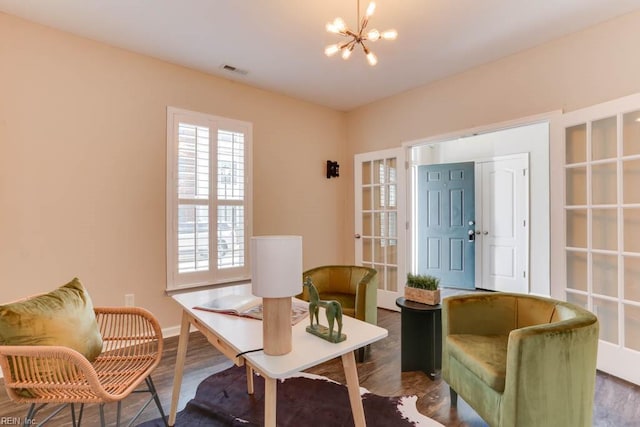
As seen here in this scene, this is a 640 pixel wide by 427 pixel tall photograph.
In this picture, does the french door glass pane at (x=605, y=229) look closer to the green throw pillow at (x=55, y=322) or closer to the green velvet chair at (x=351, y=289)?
the green velvet chair at (x=351, y=289)

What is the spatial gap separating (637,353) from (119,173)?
14.0ft

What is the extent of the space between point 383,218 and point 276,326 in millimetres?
3062

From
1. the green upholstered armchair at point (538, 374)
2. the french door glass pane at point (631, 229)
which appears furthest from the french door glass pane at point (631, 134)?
the green upholstered armchair at point (538, 374)

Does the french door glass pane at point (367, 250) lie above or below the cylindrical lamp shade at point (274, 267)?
below

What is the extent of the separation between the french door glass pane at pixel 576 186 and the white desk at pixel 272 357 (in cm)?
223

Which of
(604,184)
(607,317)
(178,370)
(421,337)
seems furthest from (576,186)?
(178,370)

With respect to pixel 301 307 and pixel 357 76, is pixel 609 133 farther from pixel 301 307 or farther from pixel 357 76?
pixel 301 307

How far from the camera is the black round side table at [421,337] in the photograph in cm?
230

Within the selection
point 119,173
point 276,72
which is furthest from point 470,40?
point 119,173

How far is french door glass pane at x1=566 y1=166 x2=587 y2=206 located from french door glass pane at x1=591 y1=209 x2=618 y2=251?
142 mm

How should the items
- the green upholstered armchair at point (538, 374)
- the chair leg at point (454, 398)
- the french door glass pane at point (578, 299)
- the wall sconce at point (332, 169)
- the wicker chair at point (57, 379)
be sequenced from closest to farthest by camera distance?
1. the wicker chair at point (57, 379)
2. the green upholstered armchair at point (538, 374)
3. the chair leg at point (454, 398)
4. the french door glass pane at point (578, 299)
5. the wall sconce at point (332, 169)

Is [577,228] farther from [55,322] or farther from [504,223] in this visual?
[55,322]

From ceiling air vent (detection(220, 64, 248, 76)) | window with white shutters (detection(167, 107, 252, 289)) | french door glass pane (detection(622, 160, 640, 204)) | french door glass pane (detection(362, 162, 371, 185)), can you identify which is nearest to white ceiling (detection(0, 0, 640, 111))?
ceiling air vent (detection(220, 64, 248, 76))

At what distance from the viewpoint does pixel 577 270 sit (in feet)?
8.36
